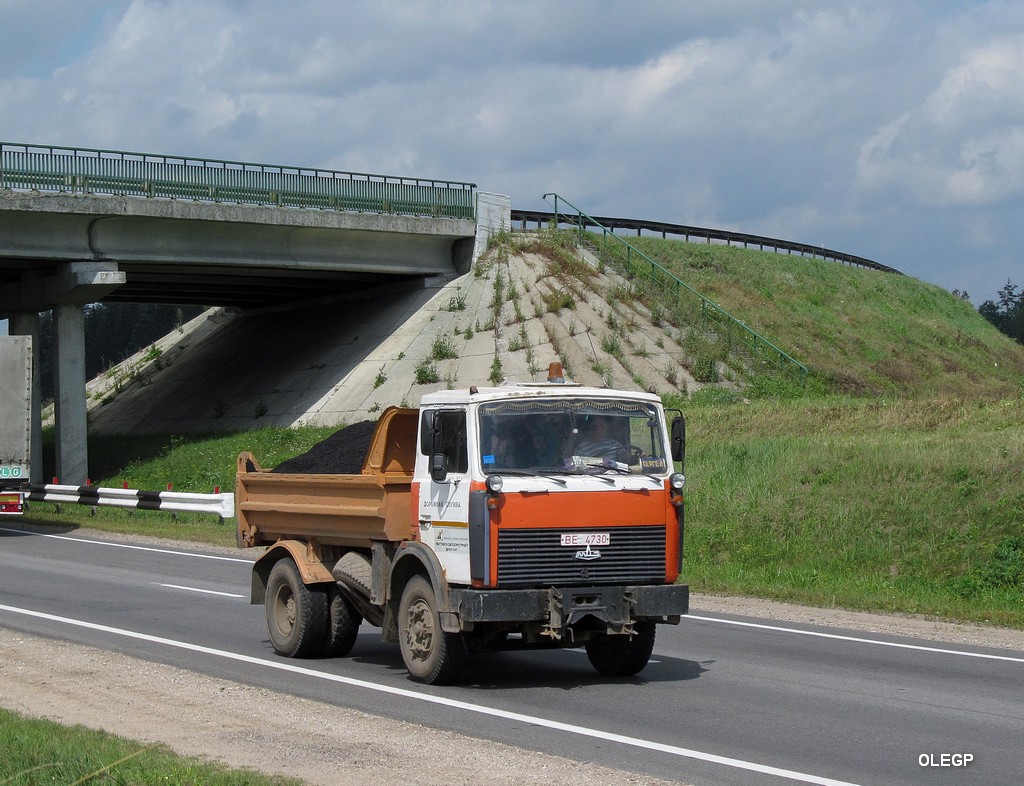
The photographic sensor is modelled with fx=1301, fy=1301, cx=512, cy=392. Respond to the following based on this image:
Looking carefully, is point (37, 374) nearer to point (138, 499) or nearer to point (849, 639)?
point (138, 499)

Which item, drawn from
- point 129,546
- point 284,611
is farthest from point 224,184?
point 284,611

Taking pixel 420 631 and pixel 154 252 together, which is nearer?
pixel 420 631

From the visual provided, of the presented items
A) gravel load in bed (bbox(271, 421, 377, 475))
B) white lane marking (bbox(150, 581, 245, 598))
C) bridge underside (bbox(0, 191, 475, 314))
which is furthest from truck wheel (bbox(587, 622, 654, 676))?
bridge underside (bbox(0, 191, 475, 314))

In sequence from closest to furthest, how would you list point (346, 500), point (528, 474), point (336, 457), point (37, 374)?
point (528, 474)
point (346, 500)
point (336, 457)
point (37, 374)

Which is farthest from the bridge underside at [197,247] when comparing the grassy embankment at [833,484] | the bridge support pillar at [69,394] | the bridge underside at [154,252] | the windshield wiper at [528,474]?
A: the windshield wiper at [528,474]

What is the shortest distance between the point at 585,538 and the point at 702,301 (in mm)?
32738

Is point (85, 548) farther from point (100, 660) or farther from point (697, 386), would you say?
point (697, 386)

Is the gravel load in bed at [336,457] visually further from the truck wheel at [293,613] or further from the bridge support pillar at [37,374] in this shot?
the bridge support pillar at [37,374]

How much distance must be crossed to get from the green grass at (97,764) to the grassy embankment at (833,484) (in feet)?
33.4

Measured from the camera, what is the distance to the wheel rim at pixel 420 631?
Answer: 10.3 metres

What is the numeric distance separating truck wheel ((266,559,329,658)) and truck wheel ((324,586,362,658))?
0.23 feet

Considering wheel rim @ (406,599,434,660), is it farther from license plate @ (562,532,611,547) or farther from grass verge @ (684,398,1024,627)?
grass verge @ (684,398,1024,627)

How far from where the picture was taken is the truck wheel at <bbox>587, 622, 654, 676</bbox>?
10.7 meters

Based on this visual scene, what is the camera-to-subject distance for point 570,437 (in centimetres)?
1041
